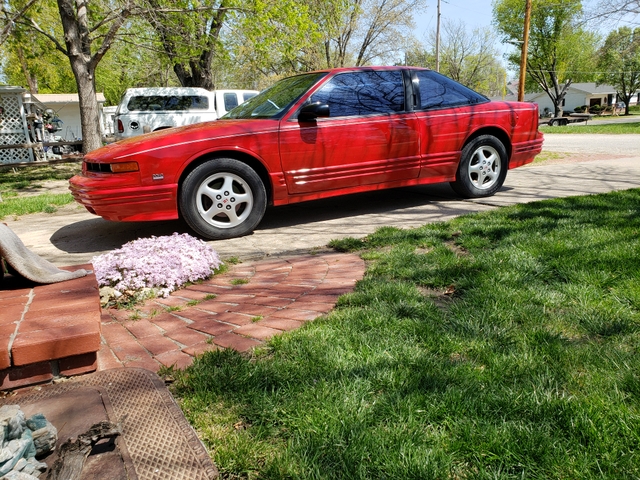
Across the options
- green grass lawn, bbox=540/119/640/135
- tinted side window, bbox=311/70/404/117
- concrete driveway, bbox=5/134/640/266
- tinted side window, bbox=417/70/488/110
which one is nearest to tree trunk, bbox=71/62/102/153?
concrete driveway, bbox=5/134/640/266

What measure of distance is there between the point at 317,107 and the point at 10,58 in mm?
39149

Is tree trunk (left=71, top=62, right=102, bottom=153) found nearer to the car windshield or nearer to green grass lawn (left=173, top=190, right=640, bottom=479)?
the car windshield

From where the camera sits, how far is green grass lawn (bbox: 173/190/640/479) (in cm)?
166

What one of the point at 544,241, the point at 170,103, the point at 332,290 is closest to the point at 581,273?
the point at 544,241

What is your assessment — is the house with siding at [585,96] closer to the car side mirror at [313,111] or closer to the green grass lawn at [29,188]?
the green grass lawn at [29,188]

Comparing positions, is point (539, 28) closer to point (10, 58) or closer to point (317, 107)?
point (10, 58)

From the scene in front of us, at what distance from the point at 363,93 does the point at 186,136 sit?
2.08 m

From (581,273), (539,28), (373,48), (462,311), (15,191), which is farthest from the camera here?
(539,28)

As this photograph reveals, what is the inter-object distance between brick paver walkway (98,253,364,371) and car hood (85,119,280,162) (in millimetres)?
1472

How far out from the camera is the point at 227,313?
3.06 meters

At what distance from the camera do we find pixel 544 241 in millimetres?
3902

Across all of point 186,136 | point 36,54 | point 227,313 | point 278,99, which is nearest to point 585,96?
point 36,54

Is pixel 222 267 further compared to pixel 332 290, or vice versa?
pixel 222 267

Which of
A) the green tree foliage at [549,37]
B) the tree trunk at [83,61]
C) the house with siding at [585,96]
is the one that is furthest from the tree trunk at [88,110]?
the house with siding at [585,96]
